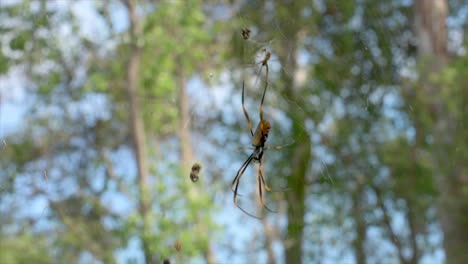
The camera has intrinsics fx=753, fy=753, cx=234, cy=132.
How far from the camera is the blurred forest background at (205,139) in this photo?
5.87m

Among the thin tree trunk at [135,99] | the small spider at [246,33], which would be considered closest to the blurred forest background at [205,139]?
the thin tree trunk at [135,99]

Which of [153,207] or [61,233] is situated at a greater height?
[61,233]

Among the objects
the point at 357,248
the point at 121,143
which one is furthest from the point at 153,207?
the point at 357,248

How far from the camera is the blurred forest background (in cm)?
587

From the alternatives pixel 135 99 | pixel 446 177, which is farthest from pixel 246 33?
pixel 135 99

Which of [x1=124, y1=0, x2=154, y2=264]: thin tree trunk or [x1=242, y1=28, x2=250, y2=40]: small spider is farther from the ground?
[x1=124, y1=0, x2=154, y2=264]: thin tree trunk

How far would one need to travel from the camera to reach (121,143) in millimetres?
8711

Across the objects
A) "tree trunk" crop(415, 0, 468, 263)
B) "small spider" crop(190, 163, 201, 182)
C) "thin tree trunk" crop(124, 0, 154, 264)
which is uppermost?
"thin tree trunk" crop(124, 0, 154, 264)

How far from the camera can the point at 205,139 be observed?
8.96 m

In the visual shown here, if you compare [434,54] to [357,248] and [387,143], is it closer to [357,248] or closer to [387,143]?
[387,143]

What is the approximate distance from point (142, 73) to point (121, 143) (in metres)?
1.60

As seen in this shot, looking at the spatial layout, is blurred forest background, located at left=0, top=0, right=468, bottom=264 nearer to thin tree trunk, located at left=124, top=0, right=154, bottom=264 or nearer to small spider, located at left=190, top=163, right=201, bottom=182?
thin tree trunk, located at left=124, top=0, right=154, bottom=264

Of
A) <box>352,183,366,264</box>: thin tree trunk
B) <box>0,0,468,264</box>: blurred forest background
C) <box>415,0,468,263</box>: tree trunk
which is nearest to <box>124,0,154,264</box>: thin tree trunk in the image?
<box>0,0,468,264</box>: blurred forest background

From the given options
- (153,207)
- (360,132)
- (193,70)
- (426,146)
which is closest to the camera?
(153,207)
